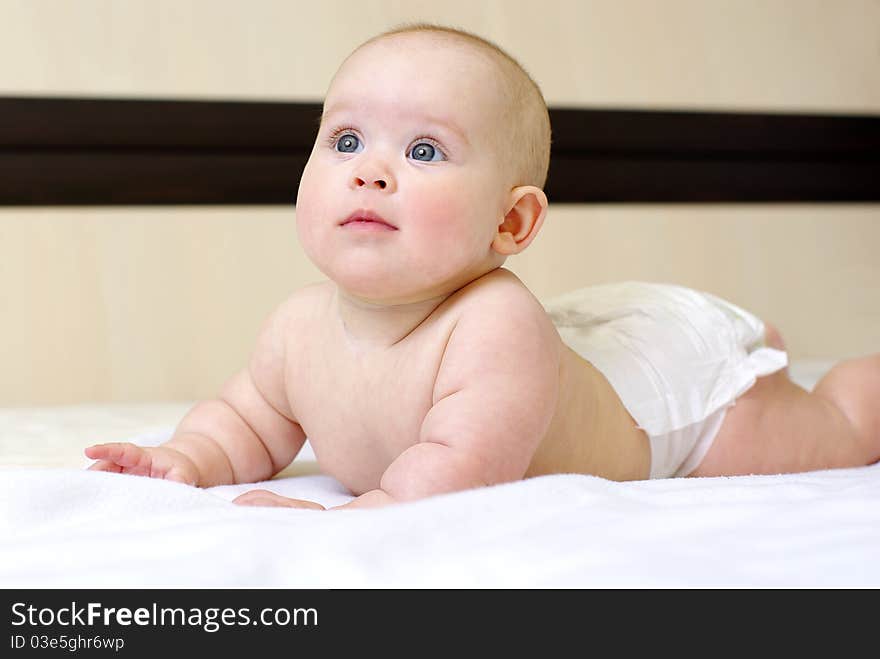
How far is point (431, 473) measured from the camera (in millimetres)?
801

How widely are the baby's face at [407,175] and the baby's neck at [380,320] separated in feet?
0.05

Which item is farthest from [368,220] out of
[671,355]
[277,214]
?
[277,214]

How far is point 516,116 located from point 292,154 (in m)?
1.09

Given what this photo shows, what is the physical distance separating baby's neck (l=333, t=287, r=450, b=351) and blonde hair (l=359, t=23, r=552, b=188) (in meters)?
0.13

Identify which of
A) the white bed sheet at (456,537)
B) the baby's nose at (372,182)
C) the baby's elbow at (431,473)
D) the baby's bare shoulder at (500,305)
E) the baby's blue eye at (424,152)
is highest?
the baby's blue eye at (424,152)

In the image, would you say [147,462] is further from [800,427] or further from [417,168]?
[800,427]

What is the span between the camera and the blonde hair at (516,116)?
94 cm

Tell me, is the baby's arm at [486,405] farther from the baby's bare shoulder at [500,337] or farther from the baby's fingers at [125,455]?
the baby's fingers at [125,455]

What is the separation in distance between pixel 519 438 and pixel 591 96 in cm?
146

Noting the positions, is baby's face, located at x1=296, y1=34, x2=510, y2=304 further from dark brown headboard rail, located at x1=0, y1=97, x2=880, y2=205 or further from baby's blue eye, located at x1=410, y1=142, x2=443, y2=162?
dark brown headboard rail, located at x1=0, y1=97, x2=880, y2=205

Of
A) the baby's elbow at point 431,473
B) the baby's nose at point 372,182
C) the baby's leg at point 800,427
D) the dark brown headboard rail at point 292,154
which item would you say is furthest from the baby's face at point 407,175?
the dark brown headboard rail at point 292,154

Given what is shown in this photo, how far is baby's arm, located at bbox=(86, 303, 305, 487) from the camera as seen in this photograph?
1017mm
